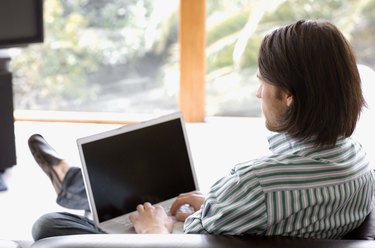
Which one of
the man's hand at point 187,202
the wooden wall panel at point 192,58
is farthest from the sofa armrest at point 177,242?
the wooden wall panel at point 192,58

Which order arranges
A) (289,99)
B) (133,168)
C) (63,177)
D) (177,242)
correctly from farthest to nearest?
(63,177)
(133,168)
(289,99)
(177,242)

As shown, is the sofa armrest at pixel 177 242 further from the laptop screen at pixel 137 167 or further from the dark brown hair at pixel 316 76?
the laptop screen at pixel 137 167

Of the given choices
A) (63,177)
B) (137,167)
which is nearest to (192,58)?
(63,177)

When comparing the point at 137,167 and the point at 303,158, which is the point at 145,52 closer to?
the point at 137,167

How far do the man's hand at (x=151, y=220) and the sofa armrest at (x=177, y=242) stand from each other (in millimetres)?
368

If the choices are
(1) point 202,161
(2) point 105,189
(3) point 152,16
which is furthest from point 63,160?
(3) point 152,16

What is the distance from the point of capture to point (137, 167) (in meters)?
2.10

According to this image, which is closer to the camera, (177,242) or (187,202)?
(177,242)

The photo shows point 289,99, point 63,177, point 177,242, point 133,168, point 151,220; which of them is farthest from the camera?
point 63,177

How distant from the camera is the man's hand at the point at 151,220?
6.13 ft

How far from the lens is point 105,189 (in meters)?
2.03

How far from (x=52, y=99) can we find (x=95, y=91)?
0.22 m

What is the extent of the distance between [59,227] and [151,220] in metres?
0.25

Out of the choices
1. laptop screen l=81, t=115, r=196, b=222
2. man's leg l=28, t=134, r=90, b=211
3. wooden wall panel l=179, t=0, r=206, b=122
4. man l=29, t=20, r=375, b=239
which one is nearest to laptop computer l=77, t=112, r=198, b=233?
laptop screen l=81, t=115, r=196, b=222
